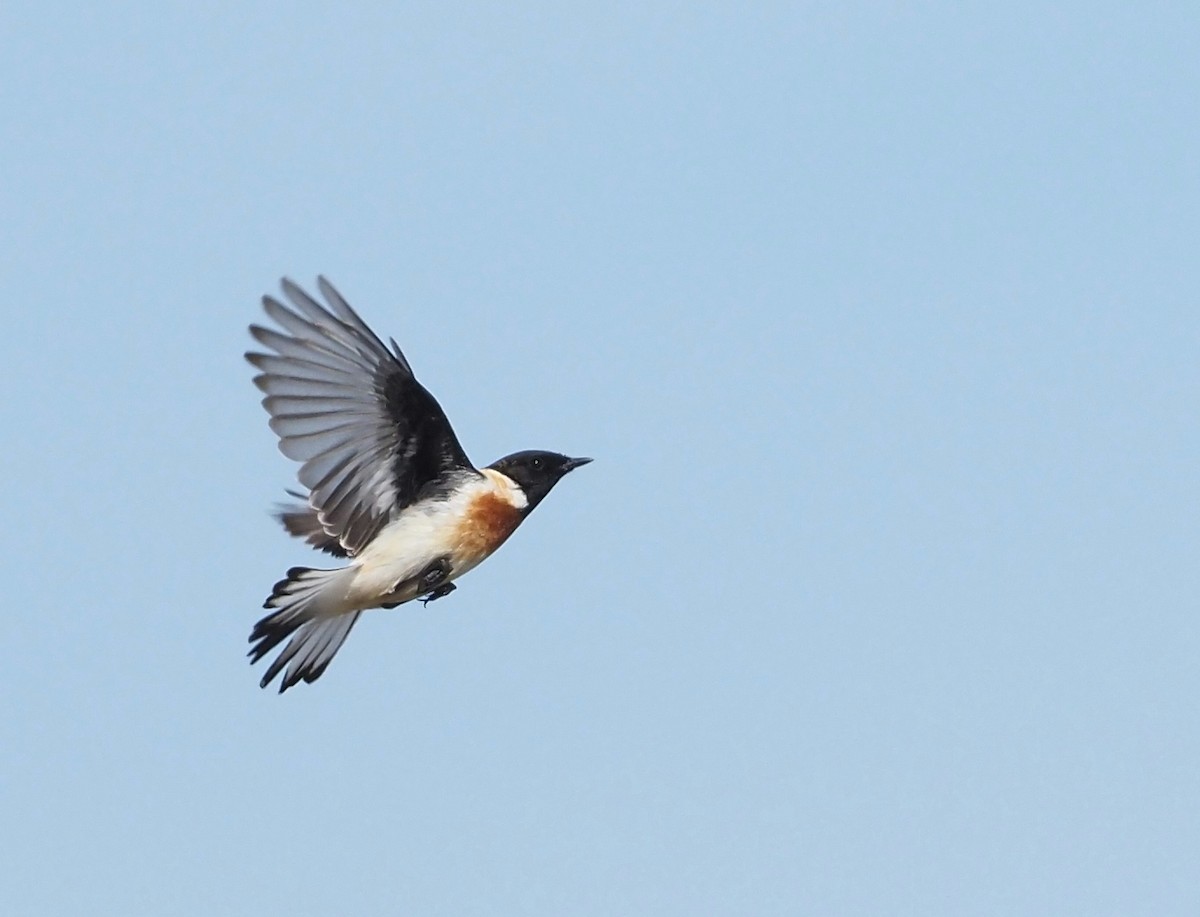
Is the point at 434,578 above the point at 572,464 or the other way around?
the other way around

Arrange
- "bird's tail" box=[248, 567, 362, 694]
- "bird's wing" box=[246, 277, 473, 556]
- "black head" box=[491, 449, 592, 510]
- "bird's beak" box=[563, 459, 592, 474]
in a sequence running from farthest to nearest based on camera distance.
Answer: "bird's beak" box=[563, 459, 592, 474], "black head" box=[491, 449, 592, 510], "bird's tail" box=[248, 567, 362, 694], "bird's wing" box=[246, 277, 473, 556]

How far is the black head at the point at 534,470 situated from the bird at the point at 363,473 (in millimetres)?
337

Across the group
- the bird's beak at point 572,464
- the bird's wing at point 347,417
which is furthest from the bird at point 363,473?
the bird's beak at point 572,464

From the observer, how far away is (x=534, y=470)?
14.5 metres

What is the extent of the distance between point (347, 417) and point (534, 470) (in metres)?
1.81

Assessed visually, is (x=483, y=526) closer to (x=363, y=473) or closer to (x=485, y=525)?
(x=485, y=525)

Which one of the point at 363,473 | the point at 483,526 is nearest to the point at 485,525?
the point at 483,526

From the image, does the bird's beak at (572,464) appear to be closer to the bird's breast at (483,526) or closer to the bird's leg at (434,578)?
the bird's breast at (483,526)

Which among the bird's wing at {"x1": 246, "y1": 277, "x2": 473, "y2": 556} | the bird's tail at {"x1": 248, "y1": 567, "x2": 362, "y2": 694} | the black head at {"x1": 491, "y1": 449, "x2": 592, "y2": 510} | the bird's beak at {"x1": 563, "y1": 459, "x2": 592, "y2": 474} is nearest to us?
the bird's wing at {"x1": 246, "y1": 277, "x2": 473, "y2": 556}

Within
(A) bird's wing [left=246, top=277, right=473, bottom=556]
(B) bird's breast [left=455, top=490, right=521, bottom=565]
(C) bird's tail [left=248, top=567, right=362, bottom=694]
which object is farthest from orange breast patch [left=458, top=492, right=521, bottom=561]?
(C) bird's tail [left=248, top=567, right=362, bottom=694]

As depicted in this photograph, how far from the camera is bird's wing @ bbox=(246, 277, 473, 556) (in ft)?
42.0

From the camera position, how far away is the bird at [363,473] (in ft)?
42.2

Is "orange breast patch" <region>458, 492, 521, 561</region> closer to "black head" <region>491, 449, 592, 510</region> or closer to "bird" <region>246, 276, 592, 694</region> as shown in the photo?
"bird" <region>246, 276, 592, 694</region>

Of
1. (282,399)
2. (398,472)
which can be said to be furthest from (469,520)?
(282,399)
